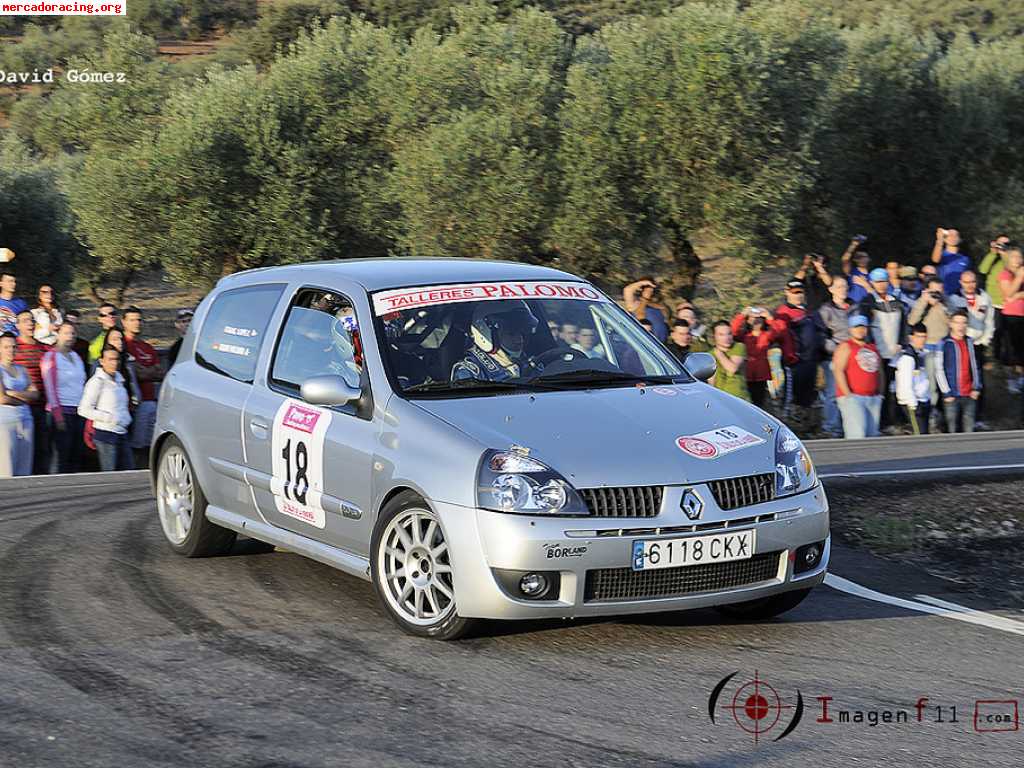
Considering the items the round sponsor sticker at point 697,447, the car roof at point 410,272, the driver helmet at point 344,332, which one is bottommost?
the round sponsor sticker at point 697,447

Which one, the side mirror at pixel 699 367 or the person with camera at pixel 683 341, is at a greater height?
the side mirror at pixel 699 367

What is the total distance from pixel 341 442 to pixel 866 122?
29.1m

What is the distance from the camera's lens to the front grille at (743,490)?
6535mm

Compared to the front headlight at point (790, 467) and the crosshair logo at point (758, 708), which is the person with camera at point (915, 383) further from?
the crosshair logo at point (758, 708)

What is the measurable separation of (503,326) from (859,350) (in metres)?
9.79

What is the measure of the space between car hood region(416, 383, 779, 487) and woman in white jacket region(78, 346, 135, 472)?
780 cm

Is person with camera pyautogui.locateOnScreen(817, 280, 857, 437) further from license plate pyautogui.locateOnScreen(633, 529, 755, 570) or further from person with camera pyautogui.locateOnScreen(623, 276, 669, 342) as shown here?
license plate pyautogui.locateOnScreen(633, 529, 755, 570)

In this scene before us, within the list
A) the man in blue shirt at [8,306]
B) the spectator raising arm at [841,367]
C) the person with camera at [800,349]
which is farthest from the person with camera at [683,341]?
the man in blue shirt at [8,306]

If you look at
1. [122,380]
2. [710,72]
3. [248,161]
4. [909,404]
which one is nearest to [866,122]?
[710,72]

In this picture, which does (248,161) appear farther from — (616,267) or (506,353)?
(506,353)

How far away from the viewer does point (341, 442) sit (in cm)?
727

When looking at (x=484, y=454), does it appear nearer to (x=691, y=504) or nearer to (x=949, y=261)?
(x=691, y=504)

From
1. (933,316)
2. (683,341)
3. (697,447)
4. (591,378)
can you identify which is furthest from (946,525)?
(933,316)

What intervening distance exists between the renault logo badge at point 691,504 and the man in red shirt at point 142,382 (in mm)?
9200
